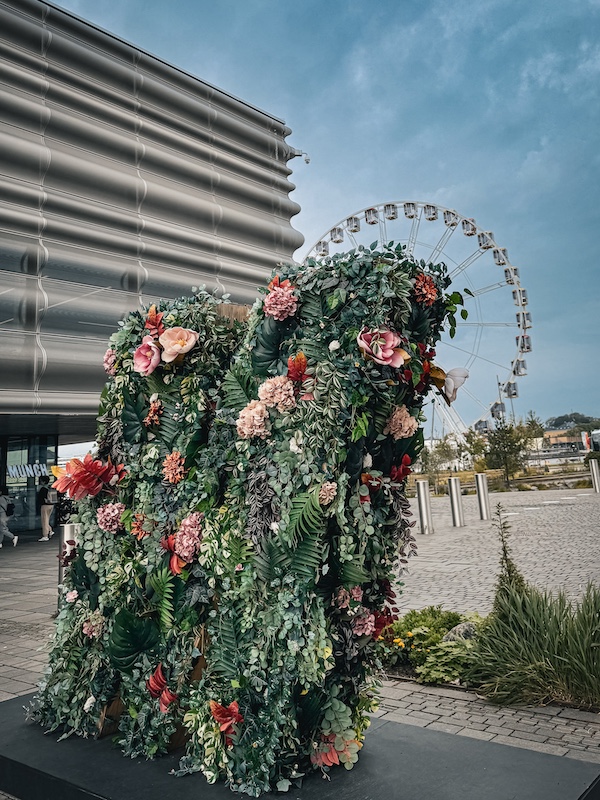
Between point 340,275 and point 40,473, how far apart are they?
78.6 feet

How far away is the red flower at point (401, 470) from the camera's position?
3.39 m

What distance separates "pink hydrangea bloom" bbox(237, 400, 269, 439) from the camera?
11.0 feet

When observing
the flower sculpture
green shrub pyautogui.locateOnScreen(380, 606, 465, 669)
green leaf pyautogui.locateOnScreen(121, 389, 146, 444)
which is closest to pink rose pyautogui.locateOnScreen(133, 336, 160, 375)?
the flower sculpture

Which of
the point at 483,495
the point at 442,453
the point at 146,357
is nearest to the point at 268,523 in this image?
the point at 146,357

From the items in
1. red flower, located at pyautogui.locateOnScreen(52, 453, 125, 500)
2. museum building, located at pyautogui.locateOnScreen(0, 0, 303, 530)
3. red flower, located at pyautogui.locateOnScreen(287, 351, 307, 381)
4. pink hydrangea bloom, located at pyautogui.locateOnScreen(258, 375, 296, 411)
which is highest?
museum building, located at pyautogui.locateOnScreen(0, 0, 303, 530)

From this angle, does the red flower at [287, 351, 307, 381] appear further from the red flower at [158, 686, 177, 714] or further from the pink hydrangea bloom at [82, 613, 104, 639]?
the pink hydrangea bloom at [82, 613, 104, 639]

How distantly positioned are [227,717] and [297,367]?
1.75 meters

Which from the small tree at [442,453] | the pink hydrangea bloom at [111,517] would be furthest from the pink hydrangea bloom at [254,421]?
the small tree at [442,453]

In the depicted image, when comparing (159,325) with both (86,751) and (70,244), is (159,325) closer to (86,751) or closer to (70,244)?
(86,751)

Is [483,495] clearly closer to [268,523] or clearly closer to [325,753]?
[325,753]

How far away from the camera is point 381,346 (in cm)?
311

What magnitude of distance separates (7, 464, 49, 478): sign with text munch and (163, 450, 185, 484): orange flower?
22.4m

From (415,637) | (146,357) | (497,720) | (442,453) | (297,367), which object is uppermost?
(442,453)

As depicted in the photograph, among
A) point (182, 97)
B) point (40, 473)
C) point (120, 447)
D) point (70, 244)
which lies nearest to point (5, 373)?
point (70, 244)
